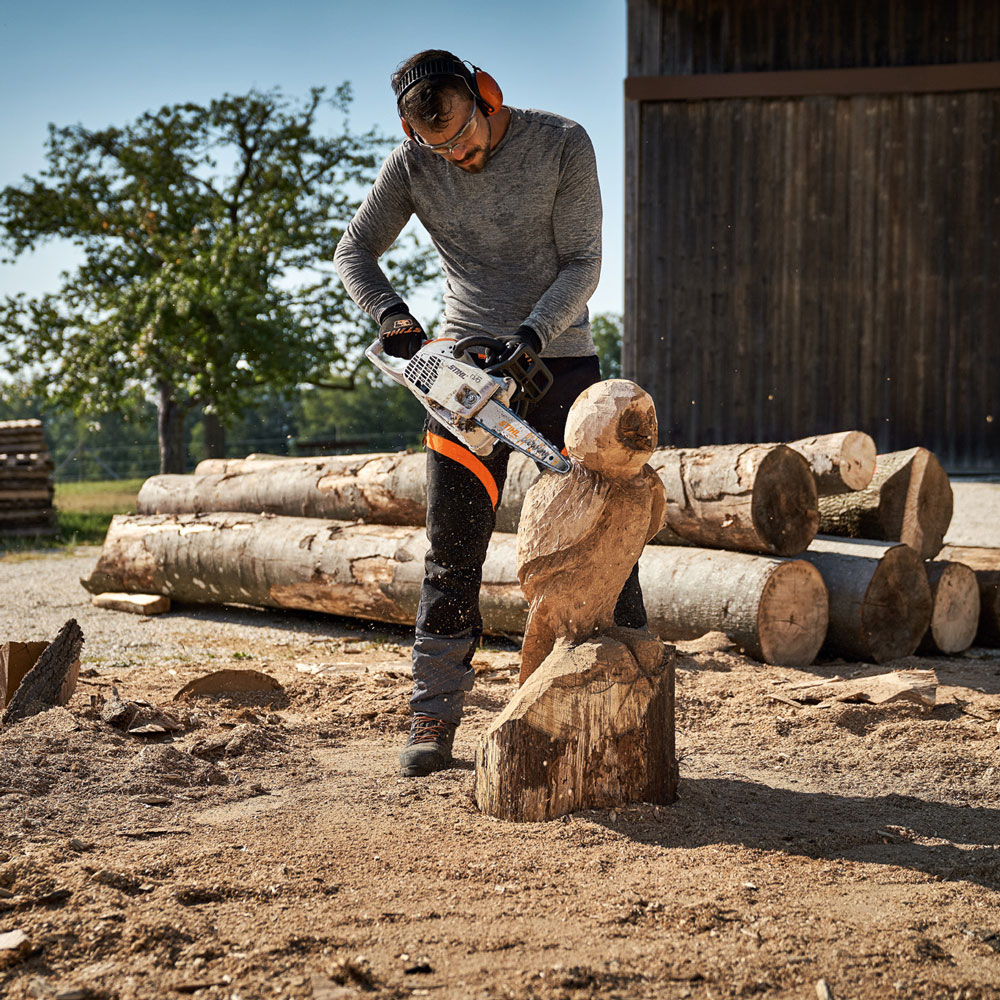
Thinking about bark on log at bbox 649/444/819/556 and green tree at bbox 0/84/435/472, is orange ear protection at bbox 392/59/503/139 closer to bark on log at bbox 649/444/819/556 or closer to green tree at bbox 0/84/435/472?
bark on log at bbox 649/444/819/556

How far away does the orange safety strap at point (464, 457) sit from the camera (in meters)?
2.97

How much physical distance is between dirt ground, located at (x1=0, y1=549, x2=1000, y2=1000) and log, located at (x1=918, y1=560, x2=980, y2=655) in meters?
1.16

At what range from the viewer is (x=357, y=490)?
6117 mm

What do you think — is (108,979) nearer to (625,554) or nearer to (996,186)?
(625,554)

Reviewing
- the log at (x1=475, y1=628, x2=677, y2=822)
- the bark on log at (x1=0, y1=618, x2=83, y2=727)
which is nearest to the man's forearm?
the log at (x1=475, y1=628, x2=677, y2=822)

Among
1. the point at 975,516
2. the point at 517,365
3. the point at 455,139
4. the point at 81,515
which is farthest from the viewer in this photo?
the point at 81,515

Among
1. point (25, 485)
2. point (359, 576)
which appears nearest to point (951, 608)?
point (359, 576)

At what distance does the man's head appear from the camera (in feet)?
8.91

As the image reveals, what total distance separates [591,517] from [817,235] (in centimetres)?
903

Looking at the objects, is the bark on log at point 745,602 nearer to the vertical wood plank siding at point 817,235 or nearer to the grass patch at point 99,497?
the vertical wood plank siding at point 817,235

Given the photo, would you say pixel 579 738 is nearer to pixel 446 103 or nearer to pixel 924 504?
pixel 446 103

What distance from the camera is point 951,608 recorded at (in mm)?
5000

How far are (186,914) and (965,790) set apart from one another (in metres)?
2.16

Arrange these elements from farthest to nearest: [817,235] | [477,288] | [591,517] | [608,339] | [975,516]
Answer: [608,339]
[817,235]
[975,516]
[477,288]
[591,517]
